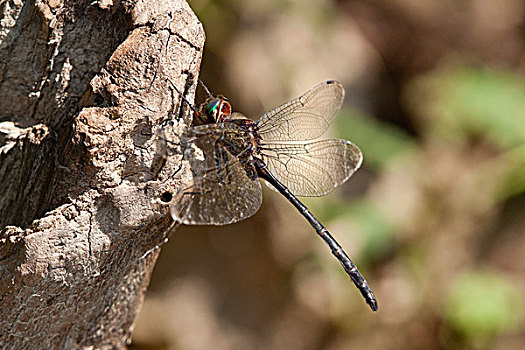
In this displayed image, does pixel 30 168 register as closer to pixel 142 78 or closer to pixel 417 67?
pixel 142 78

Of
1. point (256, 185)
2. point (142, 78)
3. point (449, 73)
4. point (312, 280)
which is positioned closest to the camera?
point (142, 78)

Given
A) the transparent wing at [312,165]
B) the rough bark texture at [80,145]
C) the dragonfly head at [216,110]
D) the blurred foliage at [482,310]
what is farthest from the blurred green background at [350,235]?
the rough bark texture at [80,145]

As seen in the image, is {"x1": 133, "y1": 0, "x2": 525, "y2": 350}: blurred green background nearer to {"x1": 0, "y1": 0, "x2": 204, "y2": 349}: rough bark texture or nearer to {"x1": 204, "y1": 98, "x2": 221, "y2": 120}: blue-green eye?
{"x1": 204, "y1": 98, "x2": 221, "y2": 120}: blue-green eye

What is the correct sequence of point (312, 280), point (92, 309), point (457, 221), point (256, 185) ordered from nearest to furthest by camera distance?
1. point (92, 309)
2. point (256, 185)
3. point (312, 280)
4. point (457, 221)

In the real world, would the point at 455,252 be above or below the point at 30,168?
below

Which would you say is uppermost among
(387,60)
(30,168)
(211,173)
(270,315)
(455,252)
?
Answer: (30,168)

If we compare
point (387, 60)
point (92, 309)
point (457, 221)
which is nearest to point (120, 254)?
point (92, 309)

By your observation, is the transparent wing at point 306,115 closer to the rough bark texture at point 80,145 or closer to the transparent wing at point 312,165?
the transparent wing at point 312,165

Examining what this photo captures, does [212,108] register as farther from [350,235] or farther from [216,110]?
[350,235]
